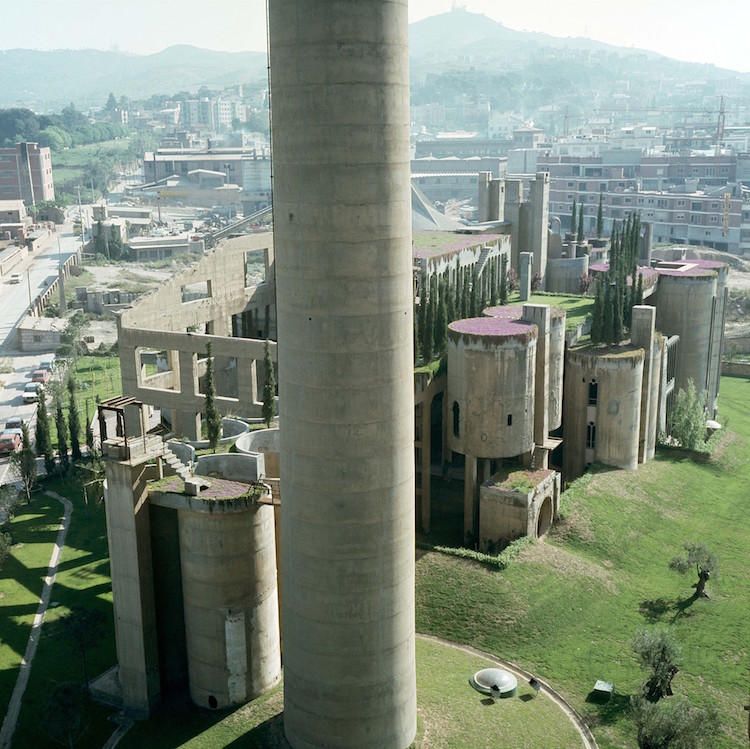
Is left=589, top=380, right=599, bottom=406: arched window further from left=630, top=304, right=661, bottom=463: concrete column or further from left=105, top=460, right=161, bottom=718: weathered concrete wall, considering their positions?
left=105, top=460, right=161, bottom=718: weathered concrete wall

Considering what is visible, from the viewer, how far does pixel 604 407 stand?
61250mm

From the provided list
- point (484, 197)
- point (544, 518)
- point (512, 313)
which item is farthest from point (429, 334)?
point (484, 197)

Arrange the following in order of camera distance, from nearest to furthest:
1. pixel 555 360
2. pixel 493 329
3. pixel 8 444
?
pixel 493 329 < pixel 555 360 < pixel 8 444

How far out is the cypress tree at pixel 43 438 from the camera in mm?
63000

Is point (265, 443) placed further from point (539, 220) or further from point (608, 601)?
point (539, 220)

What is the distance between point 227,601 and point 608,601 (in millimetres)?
20071

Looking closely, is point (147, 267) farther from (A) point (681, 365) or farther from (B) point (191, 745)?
(B) point (191, 745)

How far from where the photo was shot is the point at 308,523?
3098 cm

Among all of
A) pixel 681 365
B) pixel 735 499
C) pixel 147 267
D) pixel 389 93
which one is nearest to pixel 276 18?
pixel 389 93

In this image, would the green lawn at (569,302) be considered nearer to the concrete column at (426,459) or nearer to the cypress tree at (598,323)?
the cypress tree at (598,323)

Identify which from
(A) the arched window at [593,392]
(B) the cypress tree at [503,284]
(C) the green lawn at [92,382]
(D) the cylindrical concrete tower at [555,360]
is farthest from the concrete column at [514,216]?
(C) the green lawn at [92,382]

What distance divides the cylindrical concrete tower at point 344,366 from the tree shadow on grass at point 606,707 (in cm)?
820

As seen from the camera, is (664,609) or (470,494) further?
(470,494)

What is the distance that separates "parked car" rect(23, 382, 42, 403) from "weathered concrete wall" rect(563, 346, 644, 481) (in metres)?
48.3
